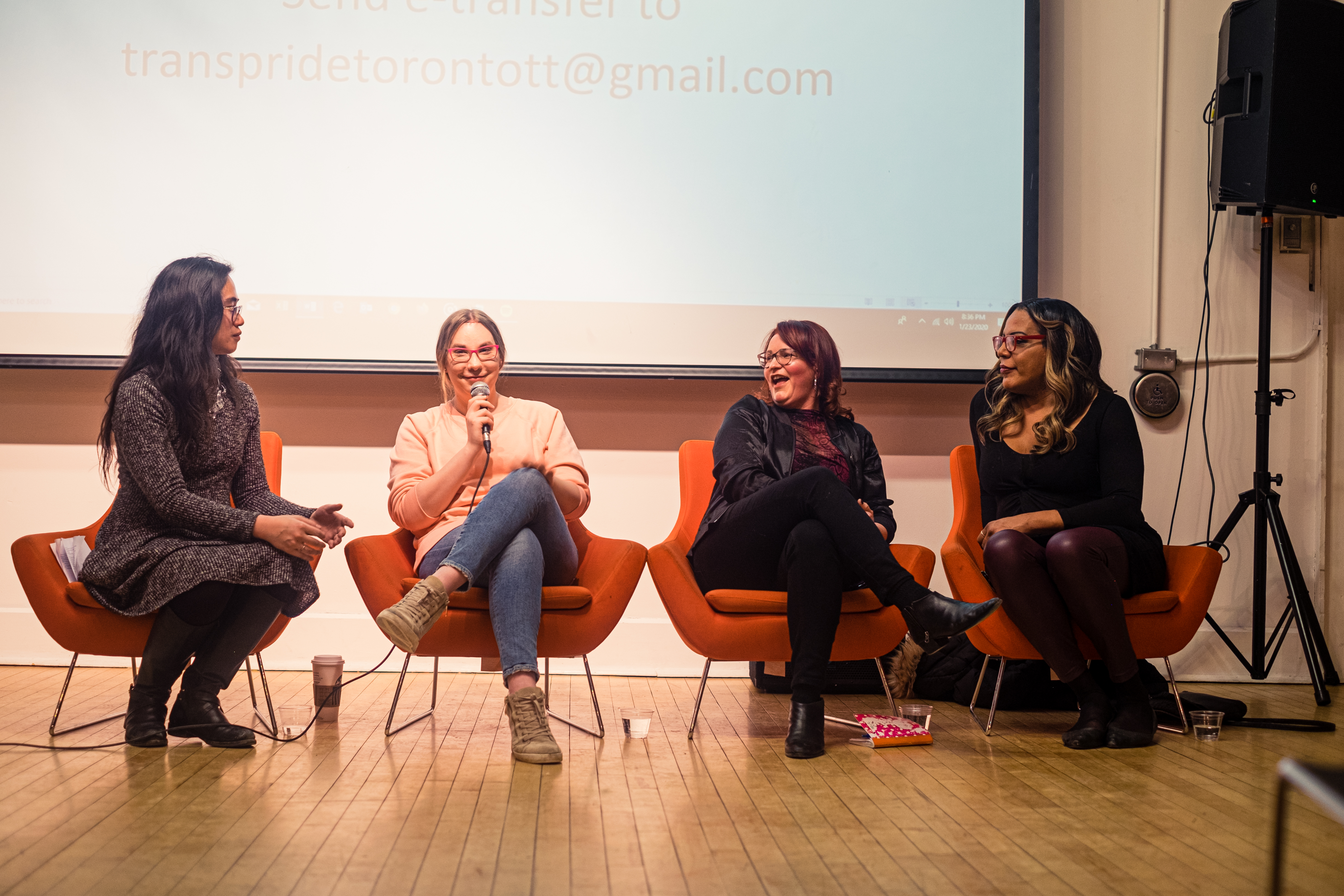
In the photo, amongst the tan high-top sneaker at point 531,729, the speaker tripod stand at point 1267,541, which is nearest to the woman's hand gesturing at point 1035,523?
the speaker tripod stand at point 1267,541

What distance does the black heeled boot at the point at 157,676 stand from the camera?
240 centimetres

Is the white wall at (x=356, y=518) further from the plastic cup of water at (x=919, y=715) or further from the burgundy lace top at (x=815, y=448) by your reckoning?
the plastic cup of water at (x=919, y=715)

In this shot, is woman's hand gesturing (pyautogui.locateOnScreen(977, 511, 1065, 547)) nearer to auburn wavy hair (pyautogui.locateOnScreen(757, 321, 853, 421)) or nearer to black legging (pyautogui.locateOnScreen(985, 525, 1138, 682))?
black legging (pyautogui.locateOnScreen(985, 525, 1138, 682))

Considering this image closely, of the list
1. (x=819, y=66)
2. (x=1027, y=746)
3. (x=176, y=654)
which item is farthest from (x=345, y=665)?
(x=819, y=66)

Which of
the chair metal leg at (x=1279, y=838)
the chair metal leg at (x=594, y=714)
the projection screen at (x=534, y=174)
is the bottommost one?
the chair metal leg at (x=594, y=714)

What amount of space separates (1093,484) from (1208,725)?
68cm

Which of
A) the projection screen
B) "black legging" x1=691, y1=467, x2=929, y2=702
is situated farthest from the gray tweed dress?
"black legging" x1=691, y1=467, x2=929, y2=702

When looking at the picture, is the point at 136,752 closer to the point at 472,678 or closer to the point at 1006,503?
the point at 472,678

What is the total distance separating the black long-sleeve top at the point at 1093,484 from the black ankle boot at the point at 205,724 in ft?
6.61

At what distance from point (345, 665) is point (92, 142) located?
189 cm

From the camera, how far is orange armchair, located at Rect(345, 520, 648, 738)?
249 cm

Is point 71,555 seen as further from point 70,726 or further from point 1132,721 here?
point 1132,721

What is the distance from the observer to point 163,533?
8.02 feet

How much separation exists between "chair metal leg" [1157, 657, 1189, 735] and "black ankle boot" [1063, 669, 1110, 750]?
0.24 meters
